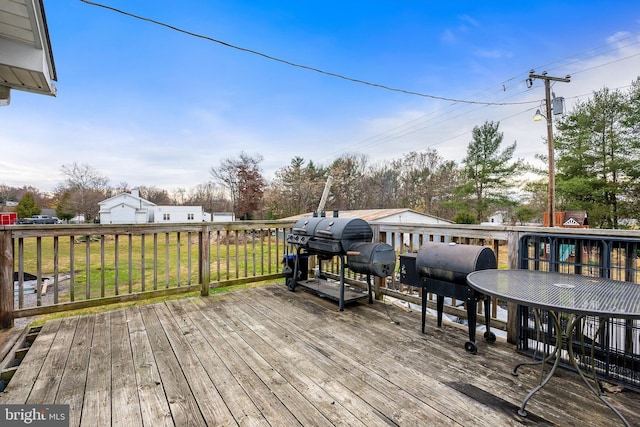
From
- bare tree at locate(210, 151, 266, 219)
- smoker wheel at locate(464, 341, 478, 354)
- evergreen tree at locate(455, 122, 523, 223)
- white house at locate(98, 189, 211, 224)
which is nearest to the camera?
smoker wheel at locate(464, 341, 478, 354)

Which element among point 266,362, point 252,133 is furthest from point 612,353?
point 252,133

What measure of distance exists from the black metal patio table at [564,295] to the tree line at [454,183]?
48.7 feet

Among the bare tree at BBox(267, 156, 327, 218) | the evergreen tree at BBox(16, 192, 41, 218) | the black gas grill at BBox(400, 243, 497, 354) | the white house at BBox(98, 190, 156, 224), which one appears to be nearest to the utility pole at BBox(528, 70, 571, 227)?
the black gas grill at BBox(400, 243, 497, 354)

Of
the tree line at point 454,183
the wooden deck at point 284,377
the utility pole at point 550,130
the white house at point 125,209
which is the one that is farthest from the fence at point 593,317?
the white house at point 125,209

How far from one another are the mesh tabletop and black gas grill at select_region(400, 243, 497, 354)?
28 cm

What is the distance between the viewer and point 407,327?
9.07 ft

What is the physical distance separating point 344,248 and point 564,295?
2004 mm

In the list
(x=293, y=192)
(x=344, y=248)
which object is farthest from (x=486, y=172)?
(x=344, y=248)

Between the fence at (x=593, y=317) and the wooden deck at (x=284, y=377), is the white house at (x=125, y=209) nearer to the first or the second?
the wooden deck at (x=284, y=377)

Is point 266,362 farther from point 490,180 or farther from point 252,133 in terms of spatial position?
point 490,180

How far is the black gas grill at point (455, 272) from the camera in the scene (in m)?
2.24

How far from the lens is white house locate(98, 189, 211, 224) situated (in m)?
24.4

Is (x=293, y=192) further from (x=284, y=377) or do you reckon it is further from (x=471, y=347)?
(x=284, y=377)

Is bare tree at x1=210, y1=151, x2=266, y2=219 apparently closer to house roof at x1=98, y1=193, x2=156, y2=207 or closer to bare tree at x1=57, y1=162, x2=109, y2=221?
house roof at x1=98, y1=193, x2=156, y2=207
